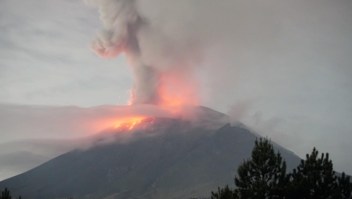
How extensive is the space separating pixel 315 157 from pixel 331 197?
12.8 ft

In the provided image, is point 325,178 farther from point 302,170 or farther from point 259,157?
point 259,157

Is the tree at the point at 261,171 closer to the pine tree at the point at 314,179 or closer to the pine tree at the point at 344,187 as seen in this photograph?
the pine tree at the point at 314,179

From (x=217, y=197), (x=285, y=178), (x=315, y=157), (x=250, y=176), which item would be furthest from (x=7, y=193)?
(x=315, y=157)

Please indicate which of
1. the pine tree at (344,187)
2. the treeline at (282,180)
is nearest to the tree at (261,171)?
the treeline at (282,180)

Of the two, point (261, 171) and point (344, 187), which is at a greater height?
point (261, 171)

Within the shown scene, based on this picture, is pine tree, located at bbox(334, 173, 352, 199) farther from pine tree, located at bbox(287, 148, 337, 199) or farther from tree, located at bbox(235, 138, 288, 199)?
tree, located at bbox(235, 138, 288, 199)

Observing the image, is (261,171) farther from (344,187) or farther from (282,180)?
(344,187)

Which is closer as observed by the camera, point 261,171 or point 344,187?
point 344,187

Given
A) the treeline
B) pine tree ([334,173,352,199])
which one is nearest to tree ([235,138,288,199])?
the treeline

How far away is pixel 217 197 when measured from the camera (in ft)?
136

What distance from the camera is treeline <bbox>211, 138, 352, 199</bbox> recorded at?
41.1 metres

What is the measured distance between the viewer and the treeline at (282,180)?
4109 cm

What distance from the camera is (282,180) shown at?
42.5 meters

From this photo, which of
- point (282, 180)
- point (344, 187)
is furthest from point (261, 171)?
point (344, 187)
